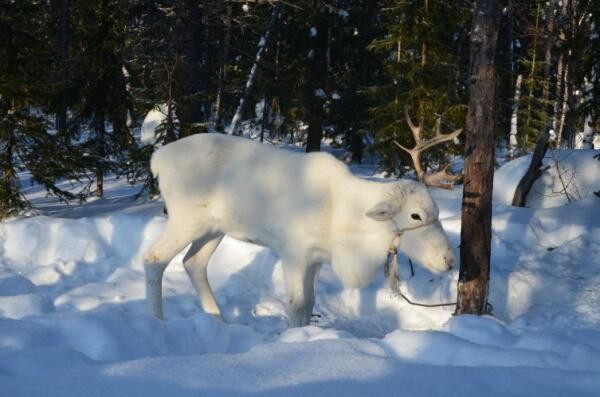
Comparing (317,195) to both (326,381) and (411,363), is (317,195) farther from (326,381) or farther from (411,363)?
(326,381)

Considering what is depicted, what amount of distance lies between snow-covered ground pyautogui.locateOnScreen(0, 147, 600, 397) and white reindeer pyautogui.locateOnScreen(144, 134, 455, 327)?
Answer: 0.54m


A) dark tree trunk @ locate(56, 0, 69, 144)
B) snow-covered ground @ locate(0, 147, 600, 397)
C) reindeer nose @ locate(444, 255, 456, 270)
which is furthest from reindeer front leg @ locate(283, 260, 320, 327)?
dark tree trunk @ locate(56, 0, 69, 144)

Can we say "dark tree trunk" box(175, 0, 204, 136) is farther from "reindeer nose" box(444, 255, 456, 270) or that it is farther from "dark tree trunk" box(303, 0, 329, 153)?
"reindeer nose" box(444, 255, 456, 270)

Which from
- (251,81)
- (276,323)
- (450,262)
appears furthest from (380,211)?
(251,81)

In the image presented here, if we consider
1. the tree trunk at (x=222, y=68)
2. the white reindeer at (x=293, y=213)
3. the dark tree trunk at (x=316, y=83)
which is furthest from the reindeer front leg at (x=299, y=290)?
the dark tree trunk at (x=316, y=83)

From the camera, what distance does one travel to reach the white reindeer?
4.99 metres

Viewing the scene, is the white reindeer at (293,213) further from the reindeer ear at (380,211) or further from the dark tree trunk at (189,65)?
the dark tree trunk at (189,65)

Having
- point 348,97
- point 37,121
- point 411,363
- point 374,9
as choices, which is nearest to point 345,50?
point 348,97

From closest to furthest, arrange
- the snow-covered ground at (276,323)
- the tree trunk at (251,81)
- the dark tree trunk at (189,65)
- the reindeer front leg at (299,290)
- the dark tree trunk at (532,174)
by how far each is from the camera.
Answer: the snow-covered ground at (276,323) → the reindeer front leg at (299,290) → the dark tree trunk at (532,174) → the dark tree trunk at (189,65) → the tree trunk at (251,81)

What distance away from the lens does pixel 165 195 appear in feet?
18.5

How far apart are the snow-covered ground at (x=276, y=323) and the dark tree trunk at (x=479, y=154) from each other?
1.89ft

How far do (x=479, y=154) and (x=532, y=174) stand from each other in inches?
207

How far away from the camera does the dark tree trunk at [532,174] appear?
9.80m

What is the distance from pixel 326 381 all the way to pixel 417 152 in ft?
10.1
